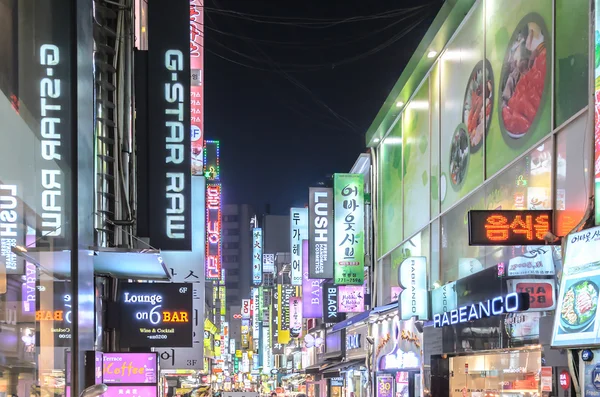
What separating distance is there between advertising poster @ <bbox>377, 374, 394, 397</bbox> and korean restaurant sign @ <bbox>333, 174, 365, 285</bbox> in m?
3.30

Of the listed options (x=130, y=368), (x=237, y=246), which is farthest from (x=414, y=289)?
(x=237, y=246)

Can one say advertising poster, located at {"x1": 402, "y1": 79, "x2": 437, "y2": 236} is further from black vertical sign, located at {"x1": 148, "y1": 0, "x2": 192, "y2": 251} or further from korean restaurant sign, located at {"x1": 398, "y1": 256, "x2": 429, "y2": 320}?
black vertical sign, located at {"x1": 148, "y1": 0, "x2": 192, "y2": 251}

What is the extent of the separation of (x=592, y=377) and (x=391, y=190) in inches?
573

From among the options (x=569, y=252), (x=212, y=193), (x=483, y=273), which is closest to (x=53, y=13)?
(x=569, y=252)

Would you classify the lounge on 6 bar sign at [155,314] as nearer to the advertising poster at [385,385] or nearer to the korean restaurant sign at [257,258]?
the advertising poster at [385,385]

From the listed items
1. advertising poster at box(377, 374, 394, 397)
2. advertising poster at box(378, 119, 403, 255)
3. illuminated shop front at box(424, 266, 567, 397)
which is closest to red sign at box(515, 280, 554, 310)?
illuminated shop front at box(424, 266, 567, 397)

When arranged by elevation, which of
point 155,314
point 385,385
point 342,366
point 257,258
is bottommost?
point 342,366

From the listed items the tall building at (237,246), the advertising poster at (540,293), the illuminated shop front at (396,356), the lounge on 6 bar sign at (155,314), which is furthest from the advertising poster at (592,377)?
the tall building at (237,246)

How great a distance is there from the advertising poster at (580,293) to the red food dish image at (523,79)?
3.46 metres

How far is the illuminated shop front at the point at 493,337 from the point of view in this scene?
9.74m

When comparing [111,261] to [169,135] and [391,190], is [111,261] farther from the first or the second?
[391,190]

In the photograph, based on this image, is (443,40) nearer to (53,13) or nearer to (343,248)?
(343,248)

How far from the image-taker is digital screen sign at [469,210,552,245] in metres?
9.77

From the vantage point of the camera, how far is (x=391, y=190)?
22.0 m
